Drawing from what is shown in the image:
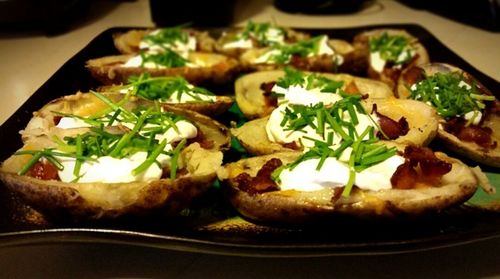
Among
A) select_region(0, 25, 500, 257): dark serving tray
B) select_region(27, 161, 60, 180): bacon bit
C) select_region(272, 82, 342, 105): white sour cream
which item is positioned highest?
select_region(272, 82, 342, 105): white sour cream

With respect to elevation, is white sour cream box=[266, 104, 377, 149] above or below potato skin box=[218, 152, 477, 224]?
above

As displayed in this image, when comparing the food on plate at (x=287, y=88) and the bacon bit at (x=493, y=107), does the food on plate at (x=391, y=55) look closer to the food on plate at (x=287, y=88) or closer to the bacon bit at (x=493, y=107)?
the food on plate at (x=287, y=88)

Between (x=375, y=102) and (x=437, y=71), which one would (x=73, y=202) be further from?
(x=437, y=71)

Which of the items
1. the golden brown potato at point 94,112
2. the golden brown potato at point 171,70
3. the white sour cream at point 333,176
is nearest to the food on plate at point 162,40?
the golden brown potato at point 171,70

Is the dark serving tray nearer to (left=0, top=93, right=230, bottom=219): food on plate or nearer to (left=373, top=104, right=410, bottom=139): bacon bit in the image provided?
(left=0, top=93, right=230, bottom=219): food on plate

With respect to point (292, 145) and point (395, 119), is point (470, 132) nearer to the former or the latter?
point (395, 119)

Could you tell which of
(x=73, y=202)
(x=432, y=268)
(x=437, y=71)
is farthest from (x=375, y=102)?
(x=73, y=202)

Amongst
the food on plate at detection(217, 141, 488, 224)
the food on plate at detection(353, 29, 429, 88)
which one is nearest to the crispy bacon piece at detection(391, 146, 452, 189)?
the food on plate at detection(217, 141, 488, 224)
